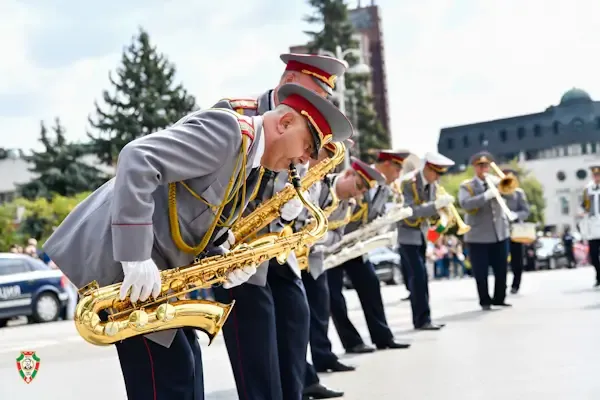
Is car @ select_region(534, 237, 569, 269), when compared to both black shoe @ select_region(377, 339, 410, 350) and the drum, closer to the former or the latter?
the drum

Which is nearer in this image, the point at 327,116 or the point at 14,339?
the point at 327,116

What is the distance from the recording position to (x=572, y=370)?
7.29 metres

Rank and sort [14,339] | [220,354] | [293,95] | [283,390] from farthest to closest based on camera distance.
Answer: [14,339], [220,354], [283,390], [293,95]

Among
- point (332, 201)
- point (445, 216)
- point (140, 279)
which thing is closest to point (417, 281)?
point (445, 216)

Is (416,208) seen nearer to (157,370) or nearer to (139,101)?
(157,370)

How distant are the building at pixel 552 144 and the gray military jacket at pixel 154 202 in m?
101

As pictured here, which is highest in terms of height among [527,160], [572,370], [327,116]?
[527,160]

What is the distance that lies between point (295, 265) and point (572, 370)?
8.58ft

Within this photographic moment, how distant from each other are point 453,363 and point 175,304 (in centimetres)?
460

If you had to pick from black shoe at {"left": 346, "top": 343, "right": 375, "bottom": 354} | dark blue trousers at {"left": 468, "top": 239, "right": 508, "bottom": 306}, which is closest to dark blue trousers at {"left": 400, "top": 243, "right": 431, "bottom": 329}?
black shoe at {"left": 346, "top": 343, "right": 375, "bottom": 354}

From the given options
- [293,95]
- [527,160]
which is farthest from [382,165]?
[527,160]

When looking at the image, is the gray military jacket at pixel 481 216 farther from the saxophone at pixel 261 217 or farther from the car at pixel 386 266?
the car at pixel 386 266

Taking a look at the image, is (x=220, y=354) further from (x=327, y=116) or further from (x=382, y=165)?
(x=327, y=116)

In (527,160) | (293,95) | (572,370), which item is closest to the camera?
(293,95)
